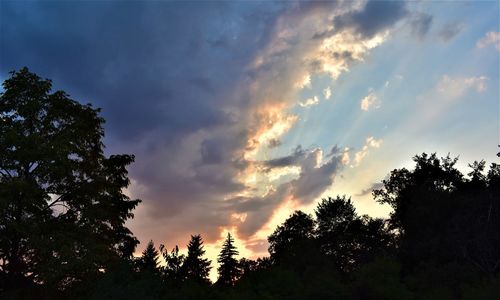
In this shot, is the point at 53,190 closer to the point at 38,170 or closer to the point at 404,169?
the point at 38,170

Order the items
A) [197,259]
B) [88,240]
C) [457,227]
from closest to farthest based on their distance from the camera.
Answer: [88,240] < [457,227] < [197,259]

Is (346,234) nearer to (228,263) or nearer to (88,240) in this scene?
(228,263)

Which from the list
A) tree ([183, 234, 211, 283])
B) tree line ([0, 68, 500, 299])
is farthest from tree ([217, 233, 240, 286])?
tree line ([0, 68, 500, 299])

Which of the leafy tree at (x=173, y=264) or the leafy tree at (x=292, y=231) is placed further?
the leafy tree at (x=292, y=231)

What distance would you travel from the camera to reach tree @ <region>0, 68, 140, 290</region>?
2411 centimetres

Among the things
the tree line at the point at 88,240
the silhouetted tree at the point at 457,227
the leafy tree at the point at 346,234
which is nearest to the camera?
the tree line at the point at 88,240

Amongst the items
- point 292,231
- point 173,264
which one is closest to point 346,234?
point 292,231

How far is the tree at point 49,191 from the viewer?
949 inches

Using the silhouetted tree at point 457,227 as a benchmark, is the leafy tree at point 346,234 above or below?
above

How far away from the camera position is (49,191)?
26.6 metres

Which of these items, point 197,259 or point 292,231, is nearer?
point 197,259

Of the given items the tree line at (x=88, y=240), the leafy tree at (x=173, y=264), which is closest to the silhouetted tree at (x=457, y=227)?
the tree line at (x=88, y=240)

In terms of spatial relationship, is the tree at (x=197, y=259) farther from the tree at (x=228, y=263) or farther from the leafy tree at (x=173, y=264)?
the leafy tree at (x=173, y=264)

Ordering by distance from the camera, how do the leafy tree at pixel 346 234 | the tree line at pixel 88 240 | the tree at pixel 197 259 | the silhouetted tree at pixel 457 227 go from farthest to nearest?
the leafy tree at pixel 346 234, the tree at pixel 197 259, the silhouetted tree at pixel 457 227, the tree line at pixel 88 240
